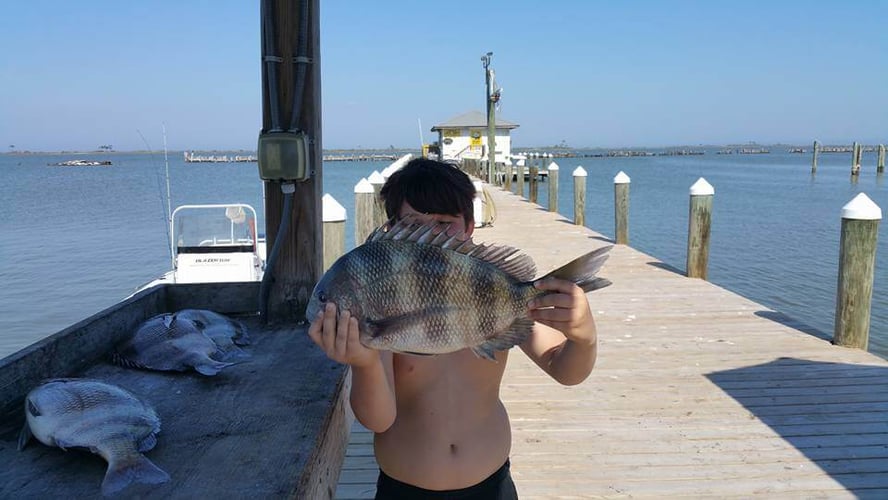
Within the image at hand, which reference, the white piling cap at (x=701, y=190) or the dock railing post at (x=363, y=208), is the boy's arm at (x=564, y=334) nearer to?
the dock railing post at (x=363, y=208)

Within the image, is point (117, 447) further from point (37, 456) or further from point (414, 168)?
point (414, 168)

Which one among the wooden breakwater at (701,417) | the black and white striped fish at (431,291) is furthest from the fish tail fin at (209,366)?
the wooden breakwater at (701,417)

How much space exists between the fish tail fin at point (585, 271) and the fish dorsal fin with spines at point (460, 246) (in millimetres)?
80

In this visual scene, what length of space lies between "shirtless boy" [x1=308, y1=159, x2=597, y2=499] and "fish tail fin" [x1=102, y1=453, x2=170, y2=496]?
20.9 inches

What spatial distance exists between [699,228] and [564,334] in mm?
7639

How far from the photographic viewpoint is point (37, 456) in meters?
1.73

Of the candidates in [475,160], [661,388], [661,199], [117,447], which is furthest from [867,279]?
[475,160]

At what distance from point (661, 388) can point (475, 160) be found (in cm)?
3185

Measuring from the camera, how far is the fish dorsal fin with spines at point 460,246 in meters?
1.56

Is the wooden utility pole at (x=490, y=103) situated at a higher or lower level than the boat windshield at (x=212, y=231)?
higher

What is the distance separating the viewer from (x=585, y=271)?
1576mm

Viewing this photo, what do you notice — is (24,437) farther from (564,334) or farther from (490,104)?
(490,104)

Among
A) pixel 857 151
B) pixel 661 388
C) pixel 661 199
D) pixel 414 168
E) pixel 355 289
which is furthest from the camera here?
pixel 857 151

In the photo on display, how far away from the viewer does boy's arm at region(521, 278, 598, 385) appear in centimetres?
161
